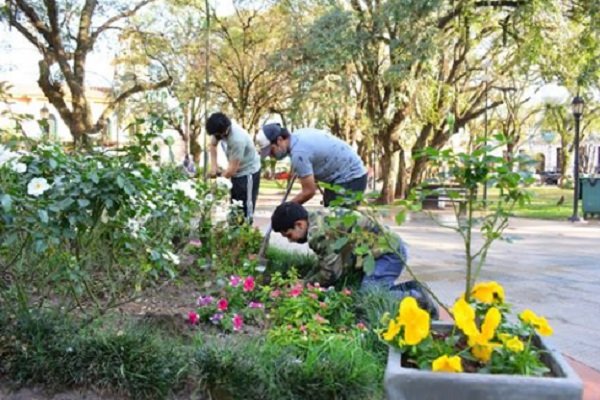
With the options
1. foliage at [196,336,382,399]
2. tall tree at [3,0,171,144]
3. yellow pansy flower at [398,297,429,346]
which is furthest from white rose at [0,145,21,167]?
tall tree at [3,0,171,144]

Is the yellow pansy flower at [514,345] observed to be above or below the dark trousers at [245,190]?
below

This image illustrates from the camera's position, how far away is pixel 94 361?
242cm

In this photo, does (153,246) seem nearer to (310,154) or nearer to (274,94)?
(310,154)

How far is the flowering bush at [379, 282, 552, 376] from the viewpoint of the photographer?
6.33 feet

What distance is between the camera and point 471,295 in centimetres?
223

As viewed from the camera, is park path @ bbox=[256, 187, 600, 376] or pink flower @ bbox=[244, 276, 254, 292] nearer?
pink flower @ bbox=[244, 276, 254, 292]

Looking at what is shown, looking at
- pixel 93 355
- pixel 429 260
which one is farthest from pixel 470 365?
pixel 429 260

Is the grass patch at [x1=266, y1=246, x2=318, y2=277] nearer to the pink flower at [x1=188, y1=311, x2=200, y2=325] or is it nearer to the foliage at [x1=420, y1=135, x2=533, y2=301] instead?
the pink flower at [x1=188, y1=311, x2=200, y2=325]

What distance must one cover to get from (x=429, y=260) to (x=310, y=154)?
120 inches

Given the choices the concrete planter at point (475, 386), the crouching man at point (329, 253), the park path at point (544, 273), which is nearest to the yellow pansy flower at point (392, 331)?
the concrete planter at point (475, 386)

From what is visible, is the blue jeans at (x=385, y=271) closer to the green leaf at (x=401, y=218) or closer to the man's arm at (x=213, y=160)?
the green leaf at (x=401, y=218)

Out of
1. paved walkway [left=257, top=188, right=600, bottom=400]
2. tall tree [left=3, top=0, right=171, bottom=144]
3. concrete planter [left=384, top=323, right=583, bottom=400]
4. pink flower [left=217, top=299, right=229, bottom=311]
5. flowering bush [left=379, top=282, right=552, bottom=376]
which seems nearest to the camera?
concrete planter [left=384, top=323, right=583, bottom=400]

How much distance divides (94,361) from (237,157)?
3.35 m

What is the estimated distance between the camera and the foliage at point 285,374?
2.35m
